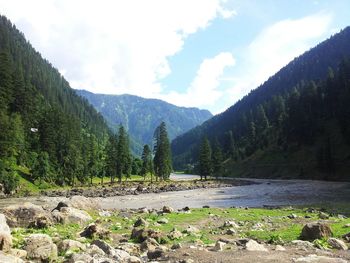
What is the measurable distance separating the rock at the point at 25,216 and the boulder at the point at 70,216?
0.93 metres

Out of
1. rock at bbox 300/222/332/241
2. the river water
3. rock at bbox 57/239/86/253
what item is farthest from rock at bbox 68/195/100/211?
rock at bbox 300/222/332/241

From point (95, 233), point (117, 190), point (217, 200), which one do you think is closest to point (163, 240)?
point (95, 233)

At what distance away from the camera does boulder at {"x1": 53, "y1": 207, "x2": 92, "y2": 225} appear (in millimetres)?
33537

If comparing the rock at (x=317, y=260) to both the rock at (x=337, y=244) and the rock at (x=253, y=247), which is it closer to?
the rock at (x=253, y=247)

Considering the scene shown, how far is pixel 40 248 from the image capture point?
65.8ft

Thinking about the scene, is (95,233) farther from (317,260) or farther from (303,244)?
(317,260)

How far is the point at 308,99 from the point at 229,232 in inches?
6524

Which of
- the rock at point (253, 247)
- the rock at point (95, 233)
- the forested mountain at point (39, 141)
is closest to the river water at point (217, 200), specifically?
the forested mountain at point (39, 141)

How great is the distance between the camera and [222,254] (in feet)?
68.6

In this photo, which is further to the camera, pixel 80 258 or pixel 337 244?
pixel 337 244

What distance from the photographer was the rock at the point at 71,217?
33844mm

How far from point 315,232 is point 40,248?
16610 mm

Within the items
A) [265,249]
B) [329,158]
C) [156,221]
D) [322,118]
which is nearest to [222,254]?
[265,249]

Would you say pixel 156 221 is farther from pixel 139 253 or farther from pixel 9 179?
pixel 9 179
